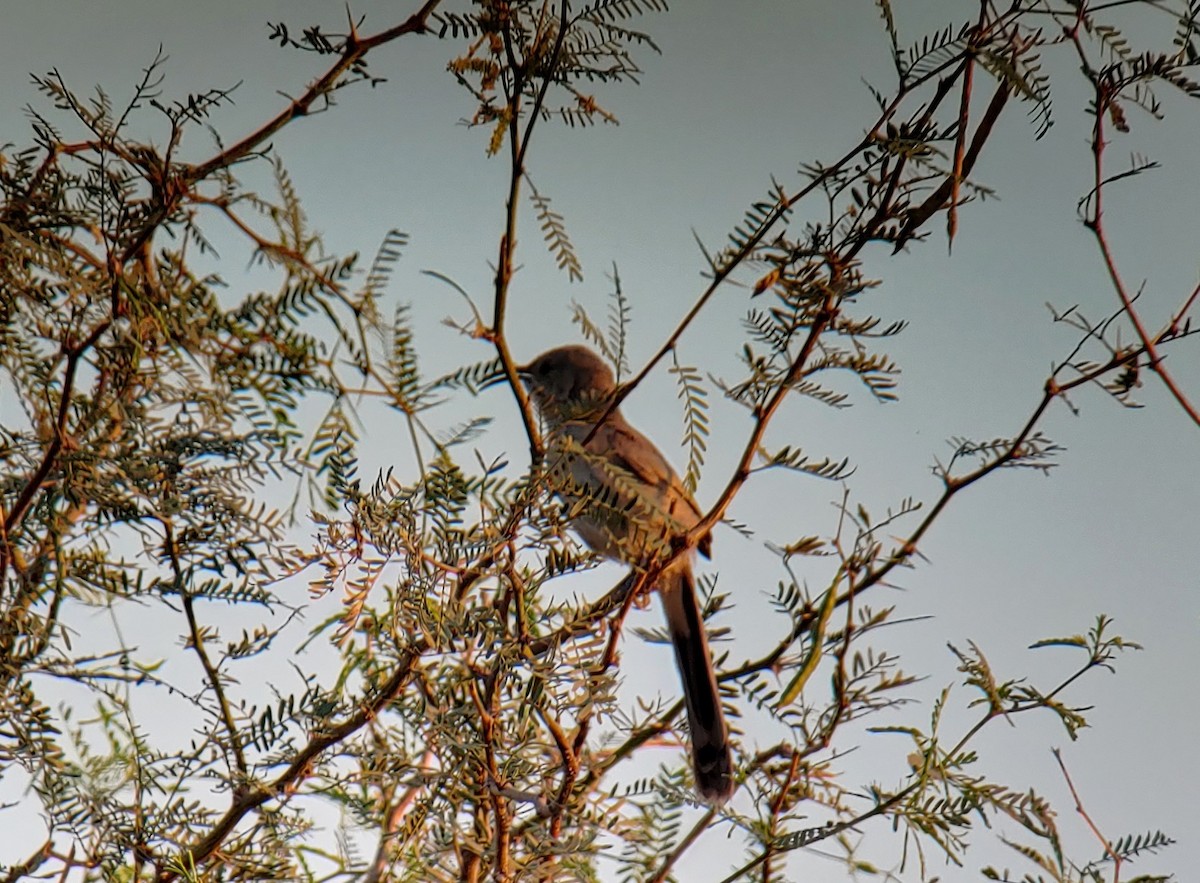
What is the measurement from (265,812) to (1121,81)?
1360 mm

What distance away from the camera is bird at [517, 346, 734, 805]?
151 centimetres

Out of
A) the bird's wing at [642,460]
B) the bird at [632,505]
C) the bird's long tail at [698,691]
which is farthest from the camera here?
the bird's wing at [642,460]

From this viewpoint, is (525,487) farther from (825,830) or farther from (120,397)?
(120,397)

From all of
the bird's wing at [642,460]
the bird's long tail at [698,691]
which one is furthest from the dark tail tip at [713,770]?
the bird's wing at [642,460]

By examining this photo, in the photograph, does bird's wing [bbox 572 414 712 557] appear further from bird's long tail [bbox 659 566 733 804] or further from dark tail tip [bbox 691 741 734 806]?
dark tail tip [bbox 691 741 734 806]

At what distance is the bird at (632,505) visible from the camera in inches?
59.5

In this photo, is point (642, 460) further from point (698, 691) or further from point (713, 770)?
point (713, 770)

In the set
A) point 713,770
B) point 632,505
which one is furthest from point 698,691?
point 632,505

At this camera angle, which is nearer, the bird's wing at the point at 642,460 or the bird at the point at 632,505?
the bird at the point at 632,505

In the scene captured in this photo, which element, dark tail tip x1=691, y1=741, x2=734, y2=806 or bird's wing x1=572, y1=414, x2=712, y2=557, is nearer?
dark tail tip x1=691, y1=741, x2=734, y2=806

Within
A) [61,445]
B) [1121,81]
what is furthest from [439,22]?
[1121,81]

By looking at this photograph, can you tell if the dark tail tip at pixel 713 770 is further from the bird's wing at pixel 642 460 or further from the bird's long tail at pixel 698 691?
the bird's wing at pixel 642 460

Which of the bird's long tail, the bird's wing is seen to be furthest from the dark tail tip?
the bird's wing

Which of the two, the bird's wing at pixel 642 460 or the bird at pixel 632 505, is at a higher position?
the bird's wing at pixel 642 460
